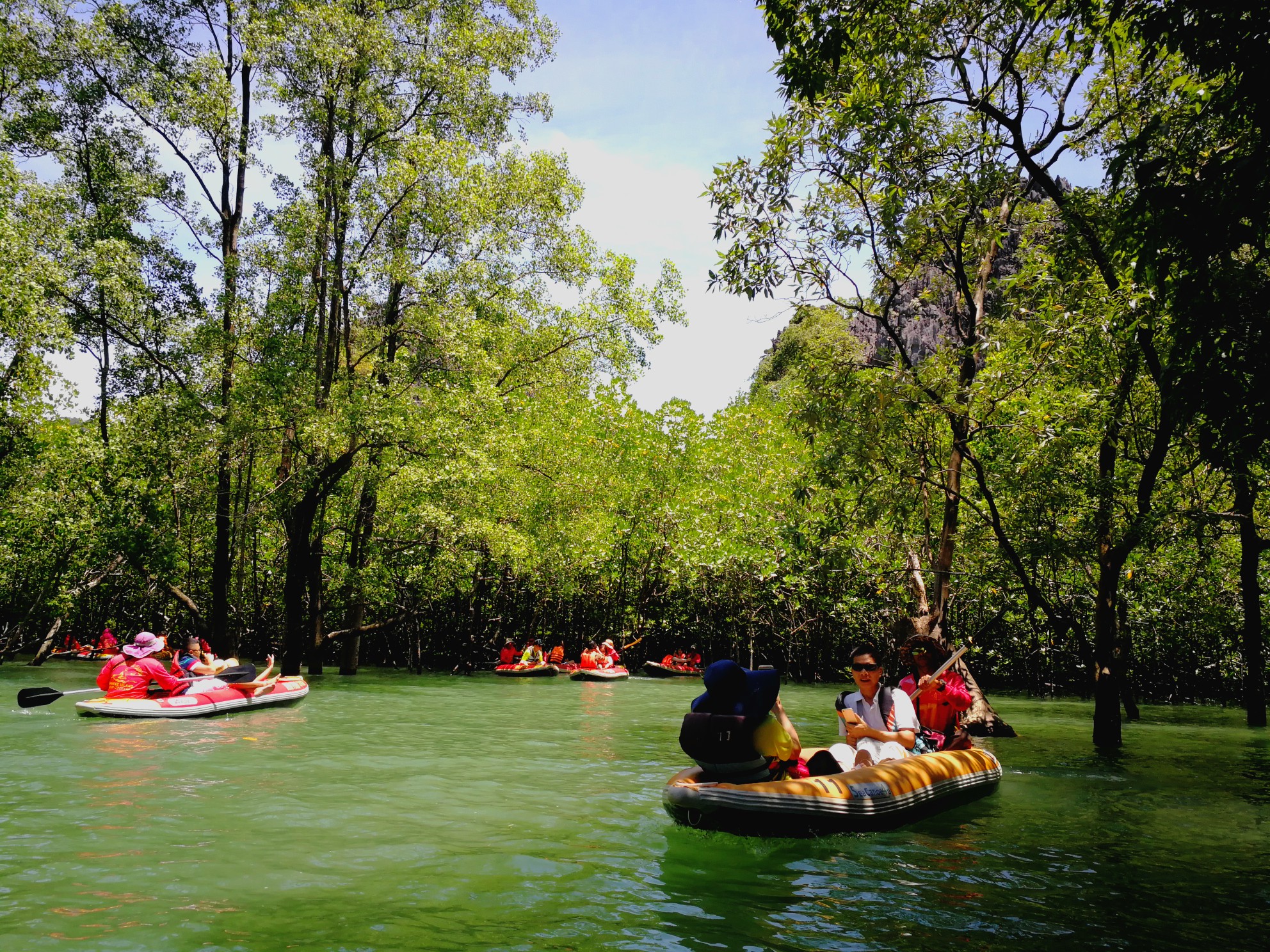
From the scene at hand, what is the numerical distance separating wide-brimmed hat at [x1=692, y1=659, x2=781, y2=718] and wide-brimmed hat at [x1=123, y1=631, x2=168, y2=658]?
10906 millimetres

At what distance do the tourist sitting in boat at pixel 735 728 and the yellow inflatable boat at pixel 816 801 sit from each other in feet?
0.52

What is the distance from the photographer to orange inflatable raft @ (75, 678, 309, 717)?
12656 millimetres

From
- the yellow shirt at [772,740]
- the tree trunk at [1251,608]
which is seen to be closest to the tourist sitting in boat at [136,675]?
the yellow shirt at [772,740]

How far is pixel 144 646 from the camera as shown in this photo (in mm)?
13992

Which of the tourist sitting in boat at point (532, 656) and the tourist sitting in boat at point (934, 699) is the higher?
the tourist sitting in boat at point (934, 699)

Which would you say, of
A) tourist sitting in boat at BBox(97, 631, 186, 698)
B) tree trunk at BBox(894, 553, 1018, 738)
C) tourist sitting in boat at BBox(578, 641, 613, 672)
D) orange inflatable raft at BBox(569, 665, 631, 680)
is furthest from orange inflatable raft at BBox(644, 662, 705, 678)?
tourist sitting in boat at BBox(97, 631, 186, 698)

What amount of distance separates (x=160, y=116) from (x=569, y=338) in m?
10.1

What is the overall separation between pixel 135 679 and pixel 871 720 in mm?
11017

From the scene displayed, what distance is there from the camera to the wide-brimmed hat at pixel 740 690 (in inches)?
257

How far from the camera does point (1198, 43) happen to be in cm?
404

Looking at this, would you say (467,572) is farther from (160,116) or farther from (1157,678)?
(1157,678)

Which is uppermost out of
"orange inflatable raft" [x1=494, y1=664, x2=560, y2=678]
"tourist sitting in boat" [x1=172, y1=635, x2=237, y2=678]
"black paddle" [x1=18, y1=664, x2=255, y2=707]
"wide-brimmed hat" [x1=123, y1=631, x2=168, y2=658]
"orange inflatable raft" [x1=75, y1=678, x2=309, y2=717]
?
"wide-brimmed hat" [x1=123, y1=631, x2=168, y2=658]

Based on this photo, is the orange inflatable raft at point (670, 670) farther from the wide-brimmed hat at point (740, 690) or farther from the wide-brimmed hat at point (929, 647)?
the wide-brimmed hat at point (740, 690)

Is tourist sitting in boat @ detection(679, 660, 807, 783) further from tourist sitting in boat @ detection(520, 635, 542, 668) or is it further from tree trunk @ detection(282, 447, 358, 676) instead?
tourist sitting in boat @ detection(520, 635, 542, 668)
